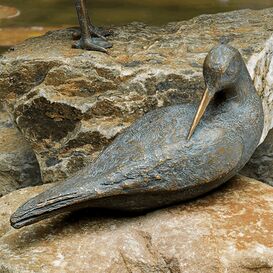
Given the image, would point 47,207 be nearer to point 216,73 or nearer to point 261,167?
point 216,73

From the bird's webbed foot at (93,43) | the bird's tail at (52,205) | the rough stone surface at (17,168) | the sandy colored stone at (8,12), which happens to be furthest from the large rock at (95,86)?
the sandy colored stone at (8,12)

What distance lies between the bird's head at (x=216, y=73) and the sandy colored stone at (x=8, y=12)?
3.54m

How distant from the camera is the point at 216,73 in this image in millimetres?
2217

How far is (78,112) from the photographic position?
2717 mm

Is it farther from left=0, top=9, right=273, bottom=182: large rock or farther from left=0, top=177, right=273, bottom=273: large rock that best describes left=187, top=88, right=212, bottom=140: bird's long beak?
left=0, top=9, right=273, bottom=182: large rock

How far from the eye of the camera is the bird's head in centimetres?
221

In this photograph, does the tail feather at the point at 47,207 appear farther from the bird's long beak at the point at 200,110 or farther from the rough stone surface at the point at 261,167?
the rough stone surface at the point at 261,167

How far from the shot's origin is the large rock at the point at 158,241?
6.72 feet

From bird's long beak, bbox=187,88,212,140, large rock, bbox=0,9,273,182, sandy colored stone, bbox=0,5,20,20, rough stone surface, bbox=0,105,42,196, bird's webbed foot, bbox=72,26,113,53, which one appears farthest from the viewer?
sandy colored stone, bbox=0,5,20,20

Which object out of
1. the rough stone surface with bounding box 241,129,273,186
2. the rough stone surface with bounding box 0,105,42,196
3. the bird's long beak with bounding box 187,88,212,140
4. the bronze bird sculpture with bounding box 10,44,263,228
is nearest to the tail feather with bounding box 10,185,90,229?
the bronze bird sculpture with bounding box 10,44,263,228

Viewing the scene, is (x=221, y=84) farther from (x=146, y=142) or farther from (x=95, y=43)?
(x=95, y=43)

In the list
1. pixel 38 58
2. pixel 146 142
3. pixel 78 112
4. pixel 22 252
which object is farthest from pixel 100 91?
pixel 22 252

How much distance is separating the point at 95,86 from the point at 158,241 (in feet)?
2.83

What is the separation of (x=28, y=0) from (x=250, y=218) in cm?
419
